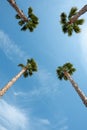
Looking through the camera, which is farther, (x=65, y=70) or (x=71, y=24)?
(x=65, y=70)

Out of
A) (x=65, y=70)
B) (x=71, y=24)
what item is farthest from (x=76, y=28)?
(x=65, y=70)

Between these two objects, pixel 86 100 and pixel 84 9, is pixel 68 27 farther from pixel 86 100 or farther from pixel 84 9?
pixel 86 100

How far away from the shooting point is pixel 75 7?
30.7 meters

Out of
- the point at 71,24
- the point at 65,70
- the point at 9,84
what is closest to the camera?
the point at 9,84

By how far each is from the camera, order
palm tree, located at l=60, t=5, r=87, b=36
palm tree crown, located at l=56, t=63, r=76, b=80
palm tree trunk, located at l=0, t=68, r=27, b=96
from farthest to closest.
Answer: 1. palm tree crown, located at l=56, t=63, r=76, b=80
2. palm tree, located at l=60, t=5, r=87, b=36
3. palm tree trunk, located at l=0, t=68, r=27, b=96

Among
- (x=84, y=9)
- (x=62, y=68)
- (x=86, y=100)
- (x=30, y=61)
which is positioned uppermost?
(x=30, y=61)

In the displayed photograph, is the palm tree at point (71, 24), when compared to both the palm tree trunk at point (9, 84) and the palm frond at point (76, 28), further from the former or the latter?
the palm tree trunk at point (9, 84)

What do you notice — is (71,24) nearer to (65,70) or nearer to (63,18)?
(63,18)

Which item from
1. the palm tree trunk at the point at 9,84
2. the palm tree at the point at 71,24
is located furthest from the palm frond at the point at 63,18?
the palm tree trunk at the point at 9,84

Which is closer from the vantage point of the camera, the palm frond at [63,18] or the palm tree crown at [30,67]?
the palm frond at [63,18]

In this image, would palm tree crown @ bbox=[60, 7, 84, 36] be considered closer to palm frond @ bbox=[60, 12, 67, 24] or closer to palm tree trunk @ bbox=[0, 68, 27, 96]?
palm frond @ bbox=[60, 12, 67, 24]

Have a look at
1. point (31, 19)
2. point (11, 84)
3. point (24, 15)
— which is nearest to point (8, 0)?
point (24, 15)

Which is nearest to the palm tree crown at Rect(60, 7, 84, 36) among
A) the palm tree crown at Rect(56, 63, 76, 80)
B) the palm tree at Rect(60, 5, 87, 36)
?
the palm tree at Rect(60, 5, 87, 36)

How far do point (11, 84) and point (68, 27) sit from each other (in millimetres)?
9651
